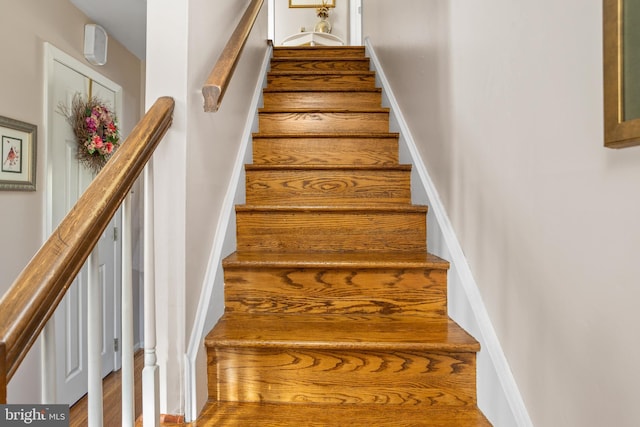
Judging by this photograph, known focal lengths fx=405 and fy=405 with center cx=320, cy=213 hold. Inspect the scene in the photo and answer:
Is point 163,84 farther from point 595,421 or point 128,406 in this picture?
point 595,421

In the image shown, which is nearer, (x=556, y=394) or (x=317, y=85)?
(x=556, y=394)

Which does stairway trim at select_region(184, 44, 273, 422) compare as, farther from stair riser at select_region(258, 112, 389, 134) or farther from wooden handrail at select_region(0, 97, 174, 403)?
wooden handrail at select_region(0, 97, 174, 403)

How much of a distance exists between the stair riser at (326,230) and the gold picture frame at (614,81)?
1.03 metres

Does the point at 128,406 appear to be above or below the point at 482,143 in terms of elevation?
below

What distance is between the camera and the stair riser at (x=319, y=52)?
3160 mm

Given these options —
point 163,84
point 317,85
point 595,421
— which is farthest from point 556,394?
point 317,85

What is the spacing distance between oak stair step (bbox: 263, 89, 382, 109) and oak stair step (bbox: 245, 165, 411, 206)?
767 mm

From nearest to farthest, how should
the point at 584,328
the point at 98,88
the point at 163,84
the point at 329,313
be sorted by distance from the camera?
the point at 584,328, the point at 163,84, the point at 329,313, the point at 98,88

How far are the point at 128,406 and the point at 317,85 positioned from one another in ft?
7.48

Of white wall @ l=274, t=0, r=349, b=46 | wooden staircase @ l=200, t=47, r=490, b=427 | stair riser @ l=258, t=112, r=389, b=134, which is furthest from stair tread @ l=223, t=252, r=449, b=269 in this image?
white wall @ l=274, t=0, r=349, b=46

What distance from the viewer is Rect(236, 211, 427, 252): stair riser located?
1694 mm

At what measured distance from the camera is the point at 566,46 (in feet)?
2.74

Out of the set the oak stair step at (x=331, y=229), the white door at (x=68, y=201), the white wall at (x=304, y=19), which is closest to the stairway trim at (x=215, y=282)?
the oak stair step at (x=331, y=229)

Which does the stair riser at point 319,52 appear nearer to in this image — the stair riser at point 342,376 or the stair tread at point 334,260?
the stair tread at point 334,260
